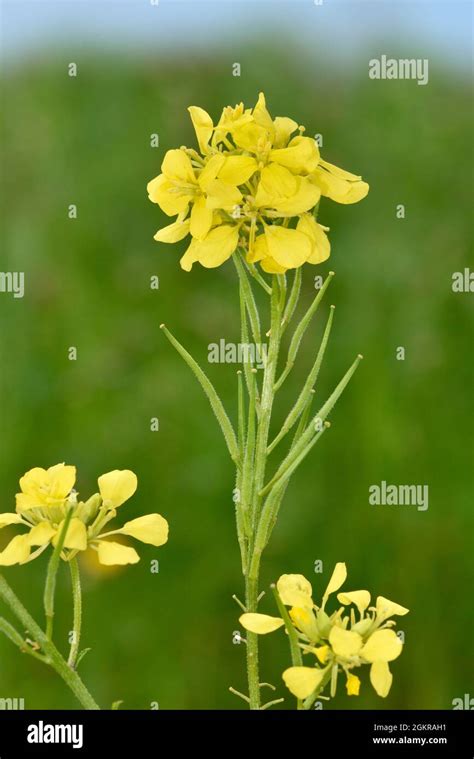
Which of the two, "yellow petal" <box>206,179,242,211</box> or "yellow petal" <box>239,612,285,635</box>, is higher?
"yellow petal" <box>206,179,242,211</box>

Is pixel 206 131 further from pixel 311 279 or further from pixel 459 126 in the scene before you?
pixel 459 126

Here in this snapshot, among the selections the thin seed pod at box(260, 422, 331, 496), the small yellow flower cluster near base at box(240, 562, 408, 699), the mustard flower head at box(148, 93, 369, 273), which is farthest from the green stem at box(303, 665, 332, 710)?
the mustard flower head at box(148, 93, 369, 273)

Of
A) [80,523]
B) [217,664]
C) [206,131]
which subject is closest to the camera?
[80,523]

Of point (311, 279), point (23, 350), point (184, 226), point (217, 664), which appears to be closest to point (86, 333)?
point (23, 350)

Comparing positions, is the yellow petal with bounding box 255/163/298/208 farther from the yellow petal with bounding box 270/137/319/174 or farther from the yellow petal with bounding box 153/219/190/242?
the yellow petal with bounding box 153/219/190/242

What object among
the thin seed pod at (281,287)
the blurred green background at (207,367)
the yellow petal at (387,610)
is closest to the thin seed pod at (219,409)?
the thin seed pod at (281,287)

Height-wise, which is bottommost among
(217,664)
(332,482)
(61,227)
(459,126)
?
(217,664)
